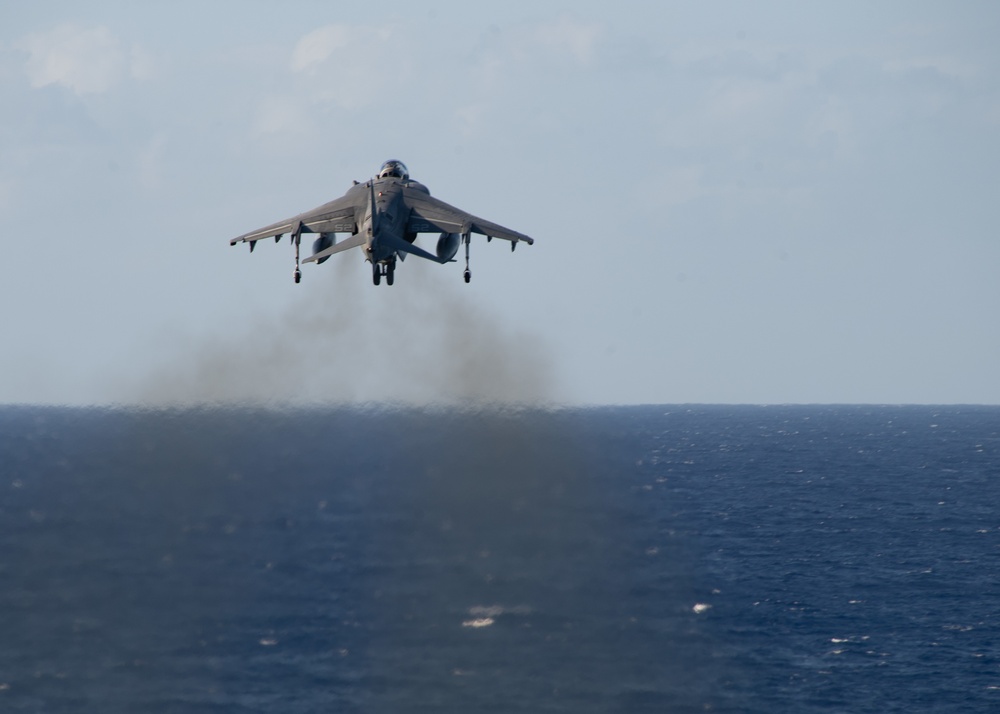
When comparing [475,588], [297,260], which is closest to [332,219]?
[297,260]

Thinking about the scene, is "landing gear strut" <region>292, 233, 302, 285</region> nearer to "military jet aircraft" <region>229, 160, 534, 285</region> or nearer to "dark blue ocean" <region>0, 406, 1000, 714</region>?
"military jet aircraft" <region>229, 160, 534, 285</region>

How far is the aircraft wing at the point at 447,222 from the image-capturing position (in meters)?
56.2

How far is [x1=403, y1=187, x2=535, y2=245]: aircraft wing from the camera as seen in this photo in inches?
2211

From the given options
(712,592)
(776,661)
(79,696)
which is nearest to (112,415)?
(79,696)

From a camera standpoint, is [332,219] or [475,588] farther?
[475,588]

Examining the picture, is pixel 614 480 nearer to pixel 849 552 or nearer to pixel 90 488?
pixel 849 552

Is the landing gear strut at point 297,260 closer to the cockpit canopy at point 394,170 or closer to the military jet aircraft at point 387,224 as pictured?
the military jet aircraft at point 387,224

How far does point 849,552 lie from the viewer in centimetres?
12244

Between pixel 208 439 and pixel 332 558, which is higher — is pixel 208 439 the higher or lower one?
the higher one

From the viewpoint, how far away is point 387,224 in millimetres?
54156

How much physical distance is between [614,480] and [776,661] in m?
77.5

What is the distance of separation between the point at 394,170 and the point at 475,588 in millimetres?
53497

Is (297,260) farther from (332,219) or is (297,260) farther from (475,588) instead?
(475,588)

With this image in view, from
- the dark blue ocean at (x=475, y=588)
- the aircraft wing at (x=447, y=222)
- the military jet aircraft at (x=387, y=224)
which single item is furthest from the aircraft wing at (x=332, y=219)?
the dark blue ocean at (x=475, y=588)
